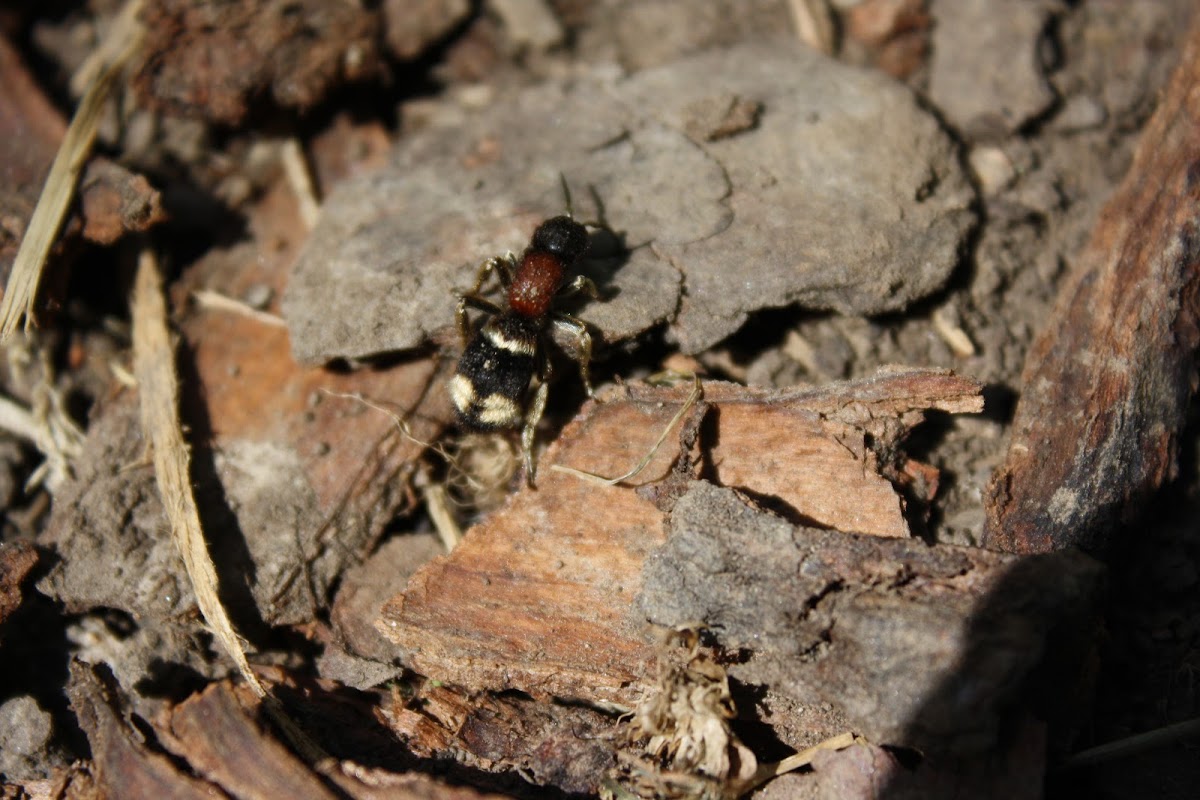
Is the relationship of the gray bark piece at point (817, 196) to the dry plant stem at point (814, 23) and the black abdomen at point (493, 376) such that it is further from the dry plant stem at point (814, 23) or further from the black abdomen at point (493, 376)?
the black abdomen at point (493, 376)

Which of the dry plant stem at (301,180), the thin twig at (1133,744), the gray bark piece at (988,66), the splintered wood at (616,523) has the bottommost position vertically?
the thin twig at (1133,744)

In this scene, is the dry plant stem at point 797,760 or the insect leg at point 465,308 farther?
the insect leg at point 465,308

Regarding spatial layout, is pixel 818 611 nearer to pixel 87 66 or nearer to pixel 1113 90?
pixel 1113 90

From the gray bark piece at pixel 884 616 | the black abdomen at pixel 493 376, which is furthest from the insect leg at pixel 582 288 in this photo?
the gray bark piece at pixel 884 616

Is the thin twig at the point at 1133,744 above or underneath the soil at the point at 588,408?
underneath

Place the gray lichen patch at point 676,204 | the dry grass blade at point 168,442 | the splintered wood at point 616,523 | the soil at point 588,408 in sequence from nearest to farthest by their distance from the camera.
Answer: the soil at point 588,408
the splintered wood at point 616,523
the dry grass blade at point 168,442
the gray lichen patch at point 676,204

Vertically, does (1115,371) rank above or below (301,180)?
below

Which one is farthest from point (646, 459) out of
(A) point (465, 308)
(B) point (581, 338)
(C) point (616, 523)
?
(A) point (465, 308)

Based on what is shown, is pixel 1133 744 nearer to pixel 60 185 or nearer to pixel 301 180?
pixel 301 180
